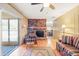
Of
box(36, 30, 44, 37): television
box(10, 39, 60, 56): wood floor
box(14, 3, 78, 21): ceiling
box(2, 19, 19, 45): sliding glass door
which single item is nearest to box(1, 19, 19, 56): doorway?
box(2, 19, 19, 45): sliding glass door

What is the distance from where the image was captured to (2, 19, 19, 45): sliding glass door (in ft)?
24.6

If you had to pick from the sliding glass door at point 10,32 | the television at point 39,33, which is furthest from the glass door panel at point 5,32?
the television at point 39,33

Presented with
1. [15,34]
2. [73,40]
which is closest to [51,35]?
[15,34]

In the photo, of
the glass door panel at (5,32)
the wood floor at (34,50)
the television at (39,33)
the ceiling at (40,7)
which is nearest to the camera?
the wood floor at (34,50)

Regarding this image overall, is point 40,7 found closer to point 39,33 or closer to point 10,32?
point 10,32

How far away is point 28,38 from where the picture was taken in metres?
8.27

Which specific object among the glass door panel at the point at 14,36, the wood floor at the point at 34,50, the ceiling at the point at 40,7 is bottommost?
the wood floor at the point at 34,50

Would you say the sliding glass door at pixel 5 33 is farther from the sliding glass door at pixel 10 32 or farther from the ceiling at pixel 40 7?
the ceiling at pixel 40 7

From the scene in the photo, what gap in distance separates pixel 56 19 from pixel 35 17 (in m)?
1.35

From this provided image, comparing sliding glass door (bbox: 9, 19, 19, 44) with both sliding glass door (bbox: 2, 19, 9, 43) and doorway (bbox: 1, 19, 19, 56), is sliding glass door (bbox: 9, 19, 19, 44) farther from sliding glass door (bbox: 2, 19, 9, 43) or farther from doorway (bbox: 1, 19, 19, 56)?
sliding glass door (bbox: 2, 19, 9, 43)

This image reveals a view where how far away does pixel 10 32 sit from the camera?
25.3 ft

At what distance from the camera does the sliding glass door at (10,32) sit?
24.6ft

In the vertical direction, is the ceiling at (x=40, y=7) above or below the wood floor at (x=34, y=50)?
above

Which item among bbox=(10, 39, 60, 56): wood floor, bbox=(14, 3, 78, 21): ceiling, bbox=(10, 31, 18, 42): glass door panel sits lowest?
bbox=(10, 39, 60, 56): wood floor
